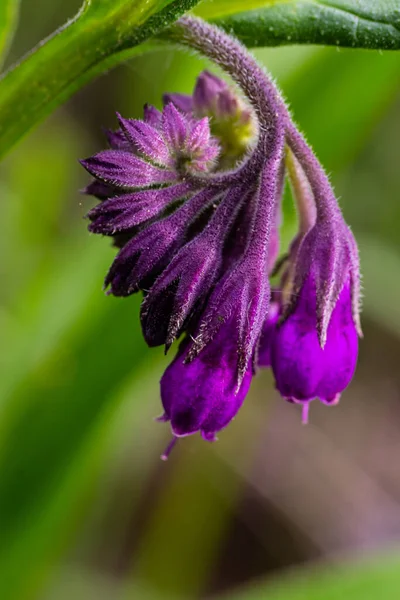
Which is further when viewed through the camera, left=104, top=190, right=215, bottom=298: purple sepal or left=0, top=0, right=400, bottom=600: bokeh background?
left=0, top=0, right=400, bottom=600: bokeh background

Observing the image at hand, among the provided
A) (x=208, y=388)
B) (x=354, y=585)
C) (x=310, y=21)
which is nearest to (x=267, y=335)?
(x=208, y=388)

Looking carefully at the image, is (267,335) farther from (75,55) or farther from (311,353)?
(75,55)

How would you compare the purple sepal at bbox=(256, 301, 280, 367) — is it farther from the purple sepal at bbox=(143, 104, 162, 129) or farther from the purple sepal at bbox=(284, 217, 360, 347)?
the purple sepal at bbox=(143, 104, 162, 129)

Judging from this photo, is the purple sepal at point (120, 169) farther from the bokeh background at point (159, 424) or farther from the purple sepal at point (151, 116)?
the bokeh background at point (159, 424)

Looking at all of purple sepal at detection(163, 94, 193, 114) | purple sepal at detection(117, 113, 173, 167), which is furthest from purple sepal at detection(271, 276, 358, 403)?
purple sepal at detection(163, 94, 193, 114)

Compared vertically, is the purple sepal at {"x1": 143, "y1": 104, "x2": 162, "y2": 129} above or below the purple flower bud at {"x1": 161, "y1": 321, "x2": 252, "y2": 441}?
above

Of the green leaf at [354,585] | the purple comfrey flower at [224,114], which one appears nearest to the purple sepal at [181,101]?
the purple comfrey flower at [224,114]

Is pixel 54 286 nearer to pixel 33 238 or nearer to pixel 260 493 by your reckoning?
pixel 33 238

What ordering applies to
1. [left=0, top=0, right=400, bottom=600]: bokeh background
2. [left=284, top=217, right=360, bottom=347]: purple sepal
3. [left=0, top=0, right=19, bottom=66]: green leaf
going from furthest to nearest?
[left=0, top=0, right=400, bottom=600]: bokeh background
[left=0, top=0, right=19, bottom=66]: green leaf
[left=284, top=217, right=360, bottom=347]: purple sepal
